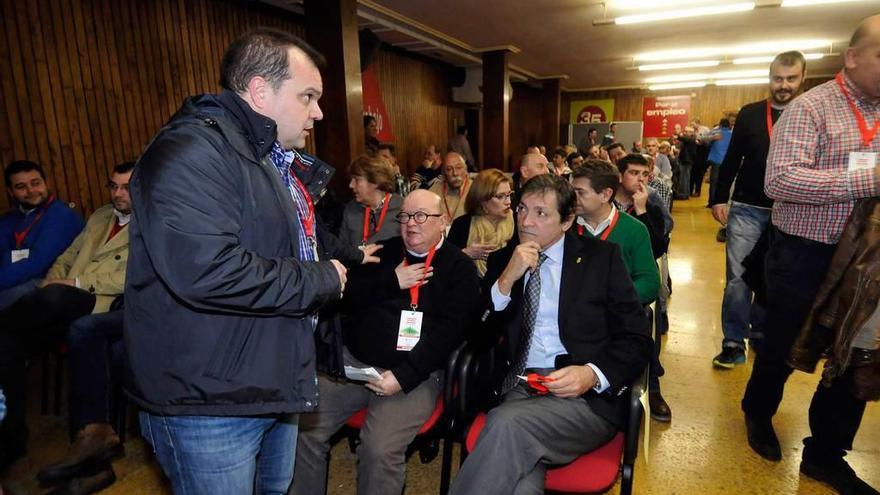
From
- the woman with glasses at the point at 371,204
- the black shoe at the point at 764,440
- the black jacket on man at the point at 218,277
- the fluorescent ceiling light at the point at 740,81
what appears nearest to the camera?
the black jacket on man at the point at 218,277

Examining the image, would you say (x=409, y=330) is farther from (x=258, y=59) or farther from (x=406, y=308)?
(x=258, y=59)

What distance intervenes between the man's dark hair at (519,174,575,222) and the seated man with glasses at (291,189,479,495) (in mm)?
453

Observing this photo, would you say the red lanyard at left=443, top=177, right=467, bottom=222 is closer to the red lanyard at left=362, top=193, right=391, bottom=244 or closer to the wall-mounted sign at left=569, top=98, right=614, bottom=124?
the red lanyard at left=362, top=193, right=391, bottom=244

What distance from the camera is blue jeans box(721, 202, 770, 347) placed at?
9.91 feet

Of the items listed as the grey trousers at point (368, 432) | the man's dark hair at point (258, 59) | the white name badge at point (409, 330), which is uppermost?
the man's dark hair at point (258, 59)

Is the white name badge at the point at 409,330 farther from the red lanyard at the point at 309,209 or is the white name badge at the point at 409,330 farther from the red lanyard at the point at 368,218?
the red lanyard at the point at 368,218

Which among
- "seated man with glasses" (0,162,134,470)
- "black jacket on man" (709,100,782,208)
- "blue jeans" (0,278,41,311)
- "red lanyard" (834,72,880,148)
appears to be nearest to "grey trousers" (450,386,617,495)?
"red lanyard" (834,72,880,148)

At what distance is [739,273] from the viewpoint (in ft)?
10.2

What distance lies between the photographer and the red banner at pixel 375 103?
7.99 metres

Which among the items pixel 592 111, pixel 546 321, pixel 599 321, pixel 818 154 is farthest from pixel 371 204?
pixel 592 111

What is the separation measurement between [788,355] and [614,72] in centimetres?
1184

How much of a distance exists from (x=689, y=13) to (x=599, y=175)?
551 centimetres

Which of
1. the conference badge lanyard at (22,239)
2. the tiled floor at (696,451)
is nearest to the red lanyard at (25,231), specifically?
the conference badge lanyard at (22,239)

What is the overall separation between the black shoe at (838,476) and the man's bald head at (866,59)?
1.51m
